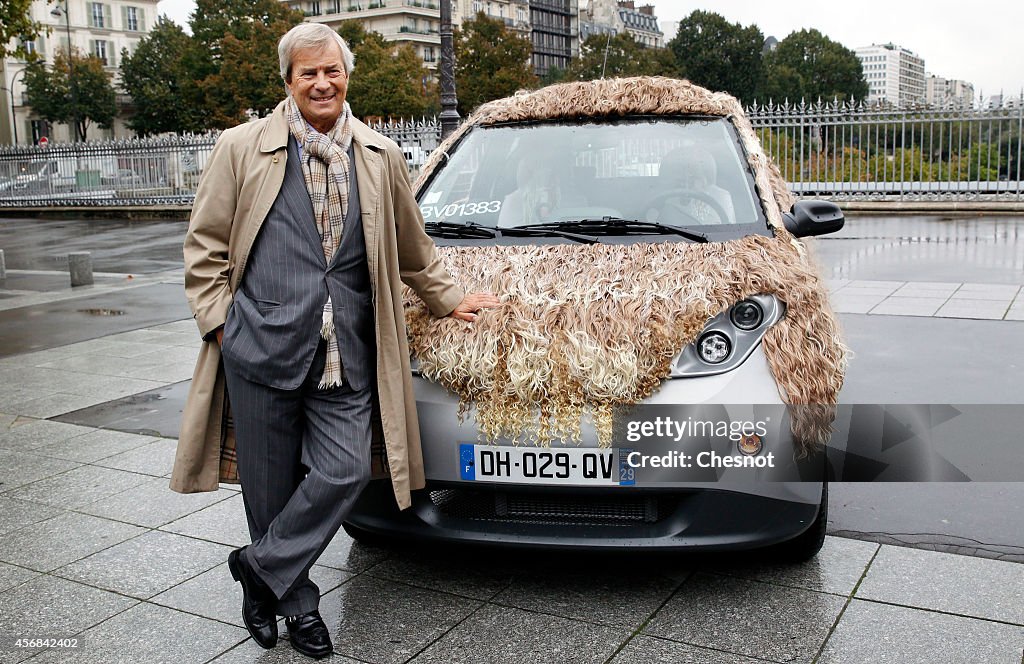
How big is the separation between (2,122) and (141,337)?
2640 inches

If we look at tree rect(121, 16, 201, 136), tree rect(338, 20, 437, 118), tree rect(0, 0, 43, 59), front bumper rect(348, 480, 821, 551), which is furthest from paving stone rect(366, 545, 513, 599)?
tree rect(121, 16, 201, 136)

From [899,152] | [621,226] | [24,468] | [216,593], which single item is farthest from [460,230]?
[899,152]

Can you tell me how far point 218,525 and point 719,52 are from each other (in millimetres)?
80115

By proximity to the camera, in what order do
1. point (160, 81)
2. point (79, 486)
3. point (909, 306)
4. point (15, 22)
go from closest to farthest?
point (79, 486)
point (909, 306)
point (15, 22)
point (160, 81)

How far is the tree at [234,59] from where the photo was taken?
174ft

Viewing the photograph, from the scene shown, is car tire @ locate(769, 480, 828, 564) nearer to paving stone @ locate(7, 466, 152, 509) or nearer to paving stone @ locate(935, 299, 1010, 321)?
paving stone @ locate(7, 466, 152, 509)

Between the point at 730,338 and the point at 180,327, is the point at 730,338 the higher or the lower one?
the higher one

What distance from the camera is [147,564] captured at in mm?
3928

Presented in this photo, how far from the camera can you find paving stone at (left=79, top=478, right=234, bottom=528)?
4445mm

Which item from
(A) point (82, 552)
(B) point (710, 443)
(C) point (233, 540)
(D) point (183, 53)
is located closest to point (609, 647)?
(B) point (710, 443)

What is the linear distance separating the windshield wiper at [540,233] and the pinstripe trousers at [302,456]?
1.23m

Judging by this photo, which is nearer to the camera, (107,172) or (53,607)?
(53,607)

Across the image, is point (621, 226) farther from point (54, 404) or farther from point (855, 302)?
point (855, 302)

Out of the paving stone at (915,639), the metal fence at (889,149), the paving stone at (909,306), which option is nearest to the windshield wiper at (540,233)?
the paving stone at (915,639)
